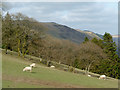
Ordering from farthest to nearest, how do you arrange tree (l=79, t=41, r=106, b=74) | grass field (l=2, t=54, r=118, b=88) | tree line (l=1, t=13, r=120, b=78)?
tree line (l=1, t=13, r=120, b=78)
tree (l=79, t=41, r=106, b=74)
grass field (l=2, t=54, r=118, b=88)

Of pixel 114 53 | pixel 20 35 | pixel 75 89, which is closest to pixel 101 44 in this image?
pixel 114 53

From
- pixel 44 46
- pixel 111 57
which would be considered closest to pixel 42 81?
pixel 44 46

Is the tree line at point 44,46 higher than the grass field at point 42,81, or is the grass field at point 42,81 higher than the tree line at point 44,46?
the tree line at point 44,46

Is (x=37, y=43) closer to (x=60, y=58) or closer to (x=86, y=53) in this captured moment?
(x=60, y=58)

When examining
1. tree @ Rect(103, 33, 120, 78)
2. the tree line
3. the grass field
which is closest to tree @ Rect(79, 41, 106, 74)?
the tree line

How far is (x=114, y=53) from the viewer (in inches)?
2729

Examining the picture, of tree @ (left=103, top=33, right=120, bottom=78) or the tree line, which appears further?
tree @ (left=103, top=33, right=120, bottom=78)

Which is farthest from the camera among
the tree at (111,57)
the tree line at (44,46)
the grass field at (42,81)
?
the tree at (111,57)

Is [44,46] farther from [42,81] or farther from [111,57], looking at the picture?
[42,81]

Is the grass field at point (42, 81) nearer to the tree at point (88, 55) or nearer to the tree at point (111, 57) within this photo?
the tree at point (88, 55)

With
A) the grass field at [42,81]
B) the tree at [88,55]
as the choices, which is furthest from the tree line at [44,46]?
the grass field at [42,81]

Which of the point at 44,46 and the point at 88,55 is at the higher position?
the point at 44,46

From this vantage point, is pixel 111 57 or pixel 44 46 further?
pixel 111 57

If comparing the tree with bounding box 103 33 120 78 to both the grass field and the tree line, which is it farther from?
the grass field
